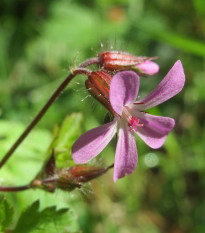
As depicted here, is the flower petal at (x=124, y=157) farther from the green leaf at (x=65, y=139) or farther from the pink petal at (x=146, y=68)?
the green leaf at (x=65, y=139)

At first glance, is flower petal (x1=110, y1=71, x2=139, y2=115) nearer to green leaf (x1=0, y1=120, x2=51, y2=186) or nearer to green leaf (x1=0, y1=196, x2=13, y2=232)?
green leaf (x1=0, y1=196, x2=13, y2=232)

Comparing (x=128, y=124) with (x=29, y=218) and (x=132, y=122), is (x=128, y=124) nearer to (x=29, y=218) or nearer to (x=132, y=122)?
(x=132, y=122)

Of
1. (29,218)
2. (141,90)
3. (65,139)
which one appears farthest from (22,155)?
(141,90)

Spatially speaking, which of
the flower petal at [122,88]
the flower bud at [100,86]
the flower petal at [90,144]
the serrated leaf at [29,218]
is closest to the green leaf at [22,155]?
the serrated leaf at [29,218]

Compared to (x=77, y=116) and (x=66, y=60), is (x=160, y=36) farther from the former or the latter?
(x=77, y=116)

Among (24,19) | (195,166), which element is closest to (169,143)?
(195,166)

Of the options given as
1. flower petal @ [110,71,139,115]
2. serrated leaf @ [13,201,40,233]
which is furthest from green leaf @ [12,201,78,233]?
flower petal @ [110,71,139,115]
